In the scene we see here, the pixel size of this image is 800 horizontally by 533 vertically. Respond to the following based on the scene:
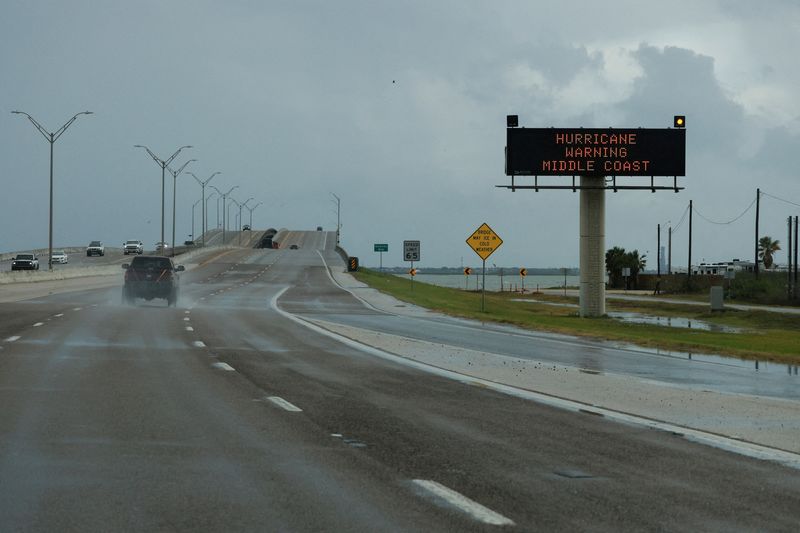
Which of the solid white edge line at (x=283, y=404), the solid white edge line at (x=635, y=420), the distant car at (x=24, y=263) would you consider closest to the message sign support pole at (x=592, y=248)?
the solid white edge line at (x=635, y=420)

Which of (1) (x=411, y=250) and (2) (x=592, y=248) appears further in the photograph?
(1) (x=411, y=250)

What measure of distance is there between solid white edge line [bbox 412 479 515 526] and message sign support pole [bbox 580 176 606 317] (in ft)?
160

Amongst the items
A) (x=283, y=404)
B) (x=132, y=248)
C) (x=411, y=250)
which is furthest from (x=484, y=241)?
(x=132, y=248)

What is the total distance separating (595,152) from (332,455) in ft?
150

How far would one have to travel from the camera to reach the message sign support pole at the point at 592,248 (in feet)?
187

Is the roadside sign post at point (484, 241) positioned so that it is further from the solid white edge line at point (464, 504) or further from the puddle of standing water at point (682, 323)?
the solid white edge line at point (464, 504)

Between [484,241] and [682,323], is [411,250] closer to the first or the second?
[484,241]

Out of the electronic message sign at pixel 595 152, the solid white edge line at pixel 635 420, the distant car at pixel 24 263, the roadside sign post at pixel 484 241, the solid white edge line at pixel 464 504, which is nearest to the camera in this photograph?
the solid white edge line at pixel 464 504

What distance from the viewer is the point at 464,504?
8.27 meters

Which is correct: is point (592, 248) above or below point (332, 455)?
above

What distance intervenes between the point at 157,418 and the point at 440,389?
5.15m

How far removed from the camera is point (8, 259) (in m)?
130

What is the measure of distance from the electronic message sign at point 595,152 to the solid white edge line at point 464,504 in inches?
1814

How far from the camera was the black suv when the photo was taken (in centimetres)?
4809
